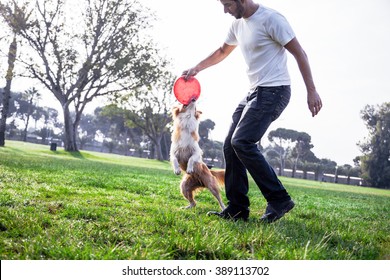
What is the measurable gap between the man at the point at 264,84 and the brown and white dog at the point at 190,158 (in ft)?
4.63

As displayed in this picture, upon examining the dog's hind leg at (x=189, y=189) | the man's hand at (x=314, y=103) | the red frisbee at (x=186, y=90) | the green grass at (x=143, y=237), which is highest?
the red frisbee at (x=186, y=90)

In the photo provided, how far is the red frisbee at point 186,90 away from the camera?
5.86m

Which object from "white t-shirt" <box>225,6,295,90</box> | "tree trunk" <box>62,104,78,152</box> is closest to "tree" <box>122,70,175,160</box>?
"tree trunk" <box>62,104,78,152</box>

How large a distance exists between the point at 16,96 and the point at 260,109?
10695cm

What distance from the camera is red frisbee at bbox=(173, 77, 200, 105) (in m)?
5.86

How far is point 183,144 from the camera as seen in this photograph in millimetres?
6383

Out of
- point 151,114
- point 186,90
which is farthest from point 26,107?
point 186,90

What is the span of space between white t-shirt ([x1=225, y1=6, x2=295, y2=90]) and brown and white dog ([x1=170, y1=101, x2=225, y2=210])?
6.12 feet

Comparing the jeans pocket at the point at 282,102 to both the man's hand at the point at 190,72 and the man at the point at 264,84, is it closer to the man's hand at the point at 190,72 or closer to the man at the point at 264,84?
the man at the point at 264,84

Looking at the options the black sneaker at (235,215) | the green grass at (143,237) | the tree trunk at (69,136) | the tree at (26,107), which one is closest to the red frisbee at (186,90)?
the green grass at (143,237)

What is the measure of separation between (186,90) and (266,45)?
192cm

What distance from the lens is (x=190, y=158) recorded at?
20.1ft
